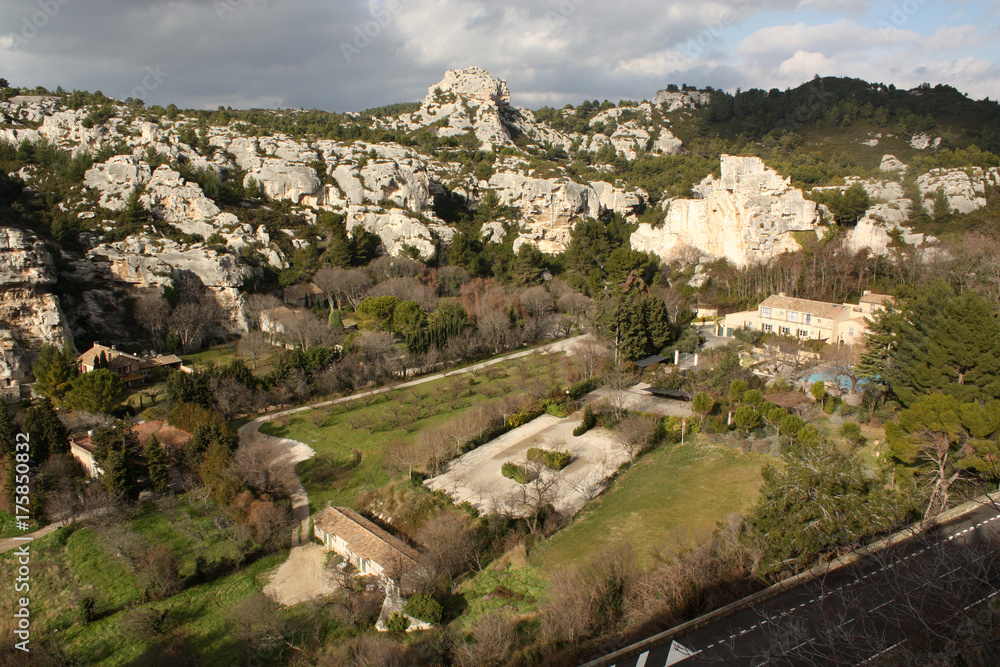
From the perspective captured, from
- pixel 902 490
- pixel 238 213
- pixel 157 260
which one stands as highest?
pixel 238 213

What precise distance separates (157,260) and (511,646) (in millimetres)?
37592

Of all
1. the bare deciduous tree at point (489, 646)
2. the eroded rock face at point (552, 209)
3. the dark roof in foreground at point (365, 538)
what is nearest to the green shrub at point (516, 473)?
the dark roof in foreground at point (365, 538)

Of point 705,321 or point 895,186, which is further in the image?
Result: point 895,186

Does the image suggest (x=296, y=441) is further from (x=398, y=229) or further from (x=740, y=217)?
(x=740, y=217)

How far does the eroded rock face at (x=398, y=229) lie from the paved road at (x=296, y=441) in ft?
55.7

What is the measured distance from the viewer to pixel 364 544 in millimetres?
15773

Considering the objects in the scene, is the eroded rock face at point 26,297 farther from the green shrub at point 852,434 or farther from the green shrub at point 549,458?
the green shrub at point 852,434

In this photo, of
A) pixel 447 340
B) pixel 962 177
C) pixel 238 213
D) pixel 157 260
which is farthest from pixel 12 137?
pixel 962 177

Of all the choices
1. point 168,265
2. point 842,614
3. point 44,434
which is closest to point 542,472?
point 842,614

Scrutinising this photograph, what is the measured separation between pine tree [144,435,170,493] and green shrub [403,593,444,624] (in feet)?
36.9

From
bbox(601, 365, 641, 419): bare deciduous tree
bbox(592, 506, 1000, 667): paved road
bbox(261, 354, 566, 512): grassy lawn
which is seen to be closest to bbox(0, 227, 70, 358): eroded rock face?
bbox(261, 354, 566, 512): grassy lawn

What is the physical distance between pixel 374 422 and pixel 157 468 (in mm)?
8332

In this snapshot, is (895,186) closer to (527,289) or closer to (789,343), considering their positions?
(789,343)

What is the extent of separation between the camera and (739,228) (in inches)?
1873
